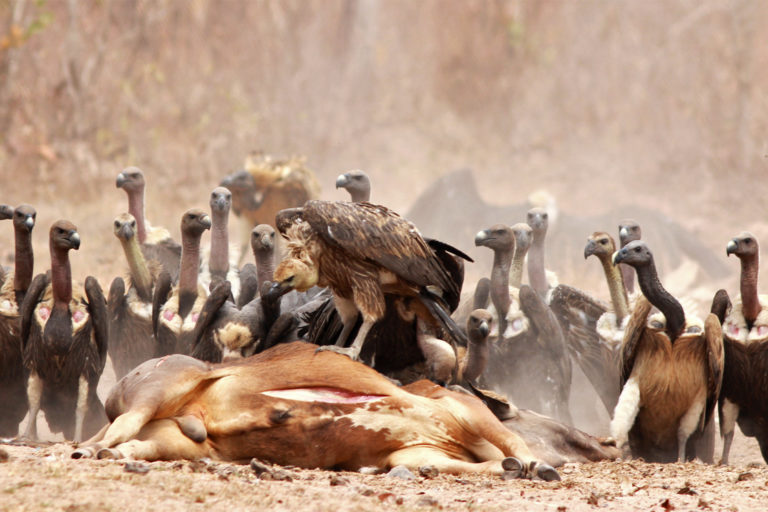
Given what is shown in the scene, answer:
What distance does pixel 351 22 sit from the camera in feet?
76.5

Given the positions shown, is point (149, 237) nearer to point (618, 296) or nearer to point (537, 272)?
point (537, 272)

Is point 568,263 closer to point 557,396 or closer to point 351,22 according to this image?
point 557,396

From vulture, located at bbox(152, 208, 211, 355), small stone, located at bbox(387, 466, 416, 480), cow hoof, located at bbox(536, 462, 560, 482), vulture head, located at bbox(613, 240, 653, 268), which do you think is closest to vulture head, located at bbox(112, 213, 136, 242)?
vulture, located at bbox(152, 208, 211, 355)

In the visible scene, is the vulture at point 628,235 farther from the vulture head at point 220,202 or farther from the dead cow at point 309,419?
the dead cow at point 309,419

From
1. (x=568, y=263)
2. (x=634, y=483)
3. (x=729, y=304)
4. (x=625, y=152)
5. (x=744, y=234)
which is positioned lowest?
(x=634, y=483)

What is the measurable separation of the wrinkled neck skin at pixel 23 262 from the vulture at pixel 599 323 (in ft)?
13.4

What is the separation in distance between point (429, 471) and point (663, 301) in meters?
2.50

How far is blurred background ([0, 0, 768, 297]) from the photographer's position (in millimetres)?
18828

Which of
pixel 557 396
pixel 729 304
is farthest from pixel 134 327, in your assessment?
pixel 729 304

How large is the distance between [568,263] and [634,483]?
1084cm

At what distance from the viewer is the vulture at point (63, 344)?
754cm

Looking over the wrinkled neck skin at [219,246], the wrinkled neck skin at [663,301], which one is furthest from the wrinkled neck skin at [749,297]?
the wrinkled neck skin at [219,246]

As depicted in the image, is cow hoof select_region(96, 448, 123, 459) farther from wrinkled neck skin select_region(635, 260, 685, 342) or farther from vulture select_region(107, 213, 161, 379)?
vulture select_region(107, 213, 161, 379)

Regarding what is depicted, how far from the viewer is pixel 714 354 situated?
699 cm
